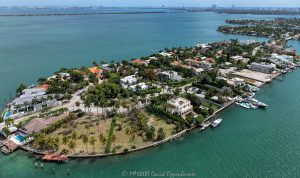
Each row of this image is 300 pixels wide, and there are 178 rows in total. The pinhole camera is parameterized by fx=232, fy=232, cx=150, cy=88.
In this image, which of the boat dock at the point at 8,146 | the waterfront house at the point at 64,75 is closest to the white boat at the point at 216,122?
the boat dock at the point at 8,146

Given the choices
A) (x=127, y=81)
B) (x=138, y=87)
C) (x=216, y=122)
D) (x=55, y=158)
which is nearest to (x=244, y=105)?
(x=216, y=122)

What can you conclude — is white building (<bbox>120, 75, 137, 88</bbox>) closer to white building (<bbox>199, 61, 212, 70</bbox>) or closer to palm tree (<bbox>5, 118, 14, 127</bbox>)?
white building (<bbox>199, 61, 212, 70</bbox>)

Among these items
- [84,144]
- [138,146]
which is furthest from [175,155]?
[84,144]

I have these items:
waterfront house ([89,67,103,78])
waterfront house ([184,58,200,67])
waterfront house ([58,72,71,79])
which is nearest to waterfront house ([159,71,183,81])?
waterfront house ([184,58,200,67])

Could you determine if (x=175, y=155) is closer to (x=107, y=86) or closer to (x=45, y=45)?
(x=107, y=86)

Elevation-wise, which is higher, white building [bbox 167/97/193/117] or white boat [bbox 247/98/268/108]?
white building [bbox 167/97/193/117]

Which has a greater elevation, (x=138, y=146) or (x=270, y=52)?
(x=270, y=52)
